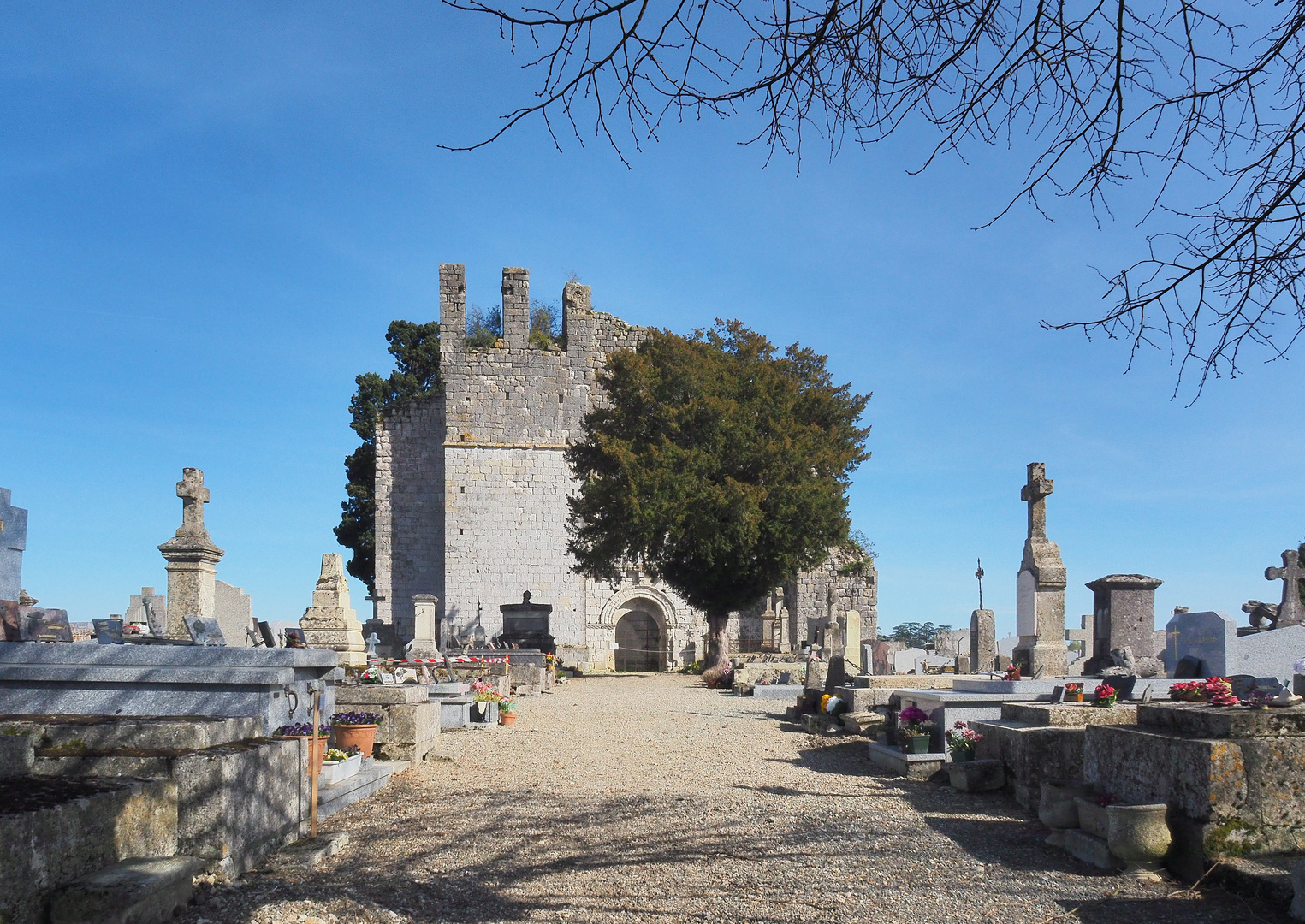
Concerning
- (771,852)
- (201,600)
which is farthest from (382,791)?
(201,600)

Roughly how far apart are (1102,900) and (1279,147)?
3.27 m

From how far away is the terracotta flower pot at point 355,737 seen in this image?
7.49 meters

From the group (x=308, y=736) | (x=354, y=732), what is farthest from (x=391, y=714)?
(x=308, y=736)

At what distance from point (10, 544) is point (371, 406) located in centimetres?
2601

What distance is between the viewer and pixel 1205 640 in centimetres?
1118

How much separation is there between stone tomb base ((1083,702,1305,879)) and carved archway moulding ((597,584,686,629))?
81.7ft

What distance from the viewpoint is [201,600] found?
15.6 meters

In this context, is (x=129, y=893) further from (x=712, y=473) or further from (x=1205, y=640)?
(x=712, y=473)

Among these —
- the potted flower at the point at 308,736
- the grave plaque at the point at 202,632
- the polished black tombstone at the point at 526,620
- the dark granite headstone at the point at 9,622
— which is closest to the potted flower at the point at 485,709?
the grave plaque at the point at 202,632

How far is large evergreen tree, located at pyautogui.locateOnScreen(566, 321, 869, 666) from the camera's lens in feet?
72.0

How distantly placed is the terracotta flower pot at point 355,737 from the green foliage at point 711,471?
14044 mm

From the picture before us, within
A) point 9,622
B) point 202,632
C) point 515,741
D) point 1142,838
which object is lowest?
point 515,741

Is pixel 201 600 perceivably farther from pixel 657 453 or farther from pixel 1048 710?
pixel 1048 710

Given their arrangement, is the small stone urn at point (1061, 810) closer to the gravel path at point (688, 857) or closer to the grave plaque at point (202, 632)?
the gravel path at point (688, 857)
